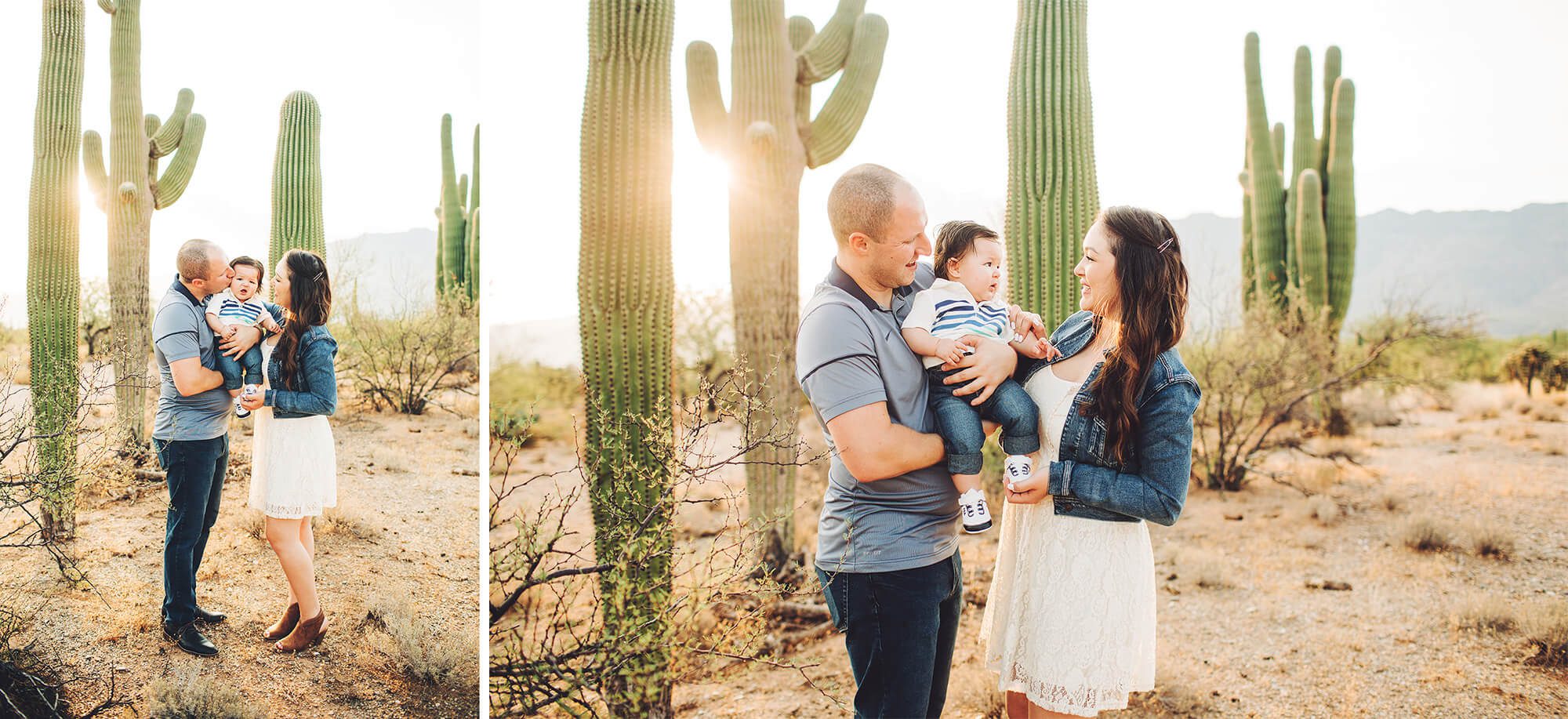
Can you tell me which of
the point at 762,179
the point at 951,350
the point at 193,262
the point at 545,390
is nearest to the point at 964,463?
the point at 951,350

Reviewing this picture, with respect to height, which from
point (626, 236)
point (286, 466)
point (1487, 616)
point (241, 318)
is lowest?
point (1487, 616)

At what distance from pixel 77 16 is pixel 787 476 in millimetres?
4116

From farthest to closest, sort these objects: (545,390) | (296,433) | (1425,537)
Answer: (545,390) < (1425,537) < (296,433)

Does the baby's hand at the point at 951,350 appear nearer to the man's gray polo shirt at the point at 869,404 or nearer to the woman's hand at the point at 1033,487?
the man's gray polo shirt at the point at 869,404

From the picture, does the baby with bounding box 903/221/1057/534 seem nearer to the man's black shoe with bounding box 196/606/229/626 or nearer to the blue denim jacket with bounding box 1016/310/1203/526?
the blue denim jacket with bounding box 1016/310/1203/526

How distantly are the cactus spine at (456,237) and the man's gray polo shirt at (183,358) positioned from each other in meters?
3.31

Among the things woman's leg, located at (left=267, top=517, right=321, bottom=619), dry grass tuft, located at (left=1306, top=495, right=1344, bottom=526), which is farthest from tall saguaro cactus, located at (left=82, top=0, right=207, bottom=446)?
dry grass tuft, located at (left=1306, top=495, right=1344, bottom=526)

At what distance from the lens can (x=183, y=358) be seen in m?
3.20

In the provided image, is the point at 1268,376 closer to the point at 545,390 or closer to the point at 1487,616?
the point at 1487,616

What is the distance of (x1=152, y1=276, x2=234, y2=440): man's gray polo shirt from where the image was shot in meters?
3.19

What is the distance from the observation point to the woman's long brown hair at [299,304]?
3.38 m

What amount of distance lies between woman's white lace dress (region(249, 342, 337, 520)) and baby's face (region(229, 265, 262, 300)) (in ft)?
0.68

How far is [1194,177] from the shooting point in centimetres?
4503

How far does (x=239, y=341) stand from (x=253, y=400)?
0.24 meters
